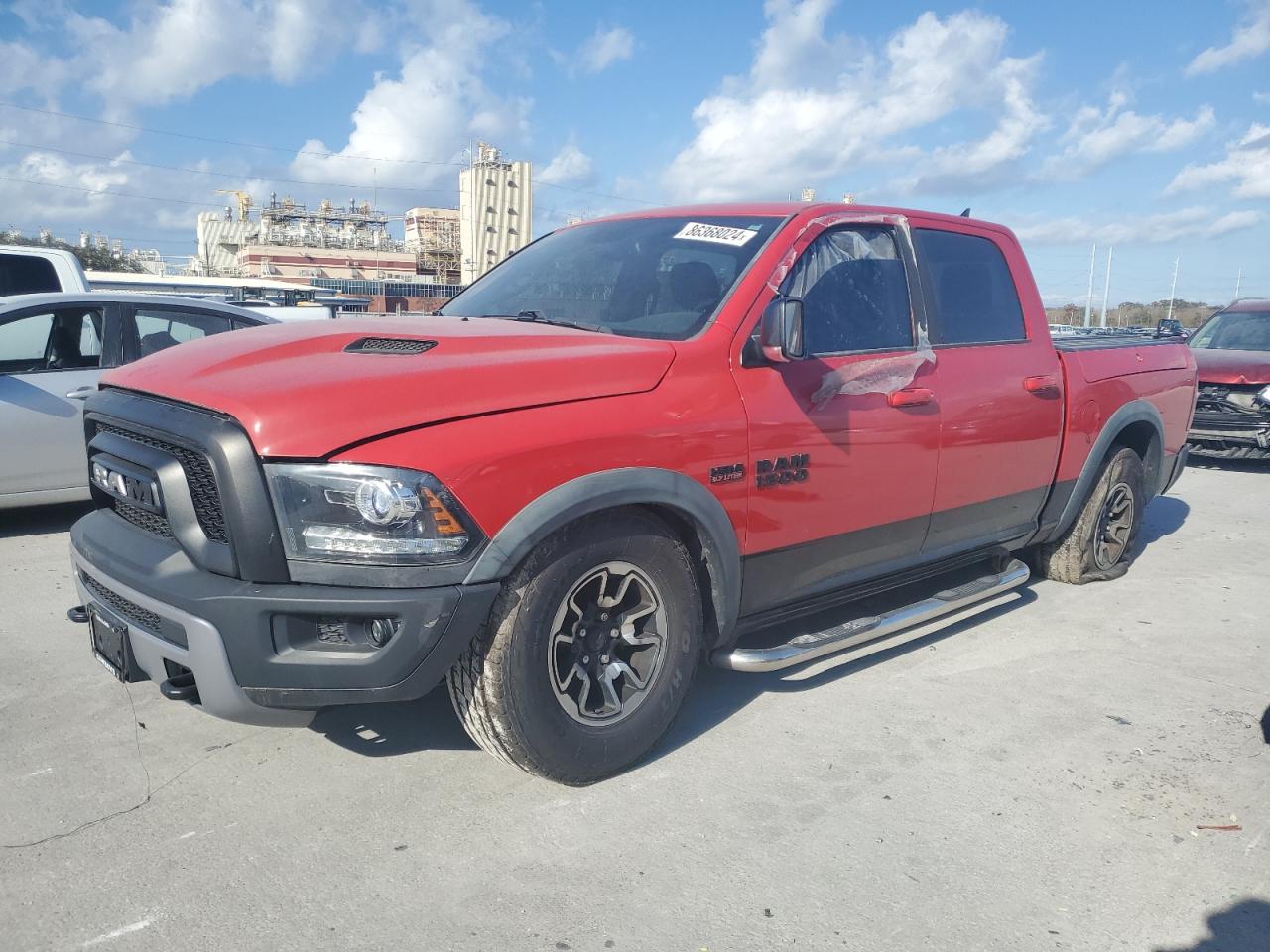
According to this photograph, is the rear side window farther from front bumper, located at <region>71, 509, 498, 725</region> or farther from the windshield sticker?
front bumper, located at <region>71, 509, 498, 725</region>

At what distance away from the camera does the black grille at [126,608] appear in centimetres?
281

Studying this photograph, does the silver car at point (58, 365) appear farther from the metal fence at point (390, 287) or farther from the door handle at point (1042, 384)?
the metal fence at point (390, 287)

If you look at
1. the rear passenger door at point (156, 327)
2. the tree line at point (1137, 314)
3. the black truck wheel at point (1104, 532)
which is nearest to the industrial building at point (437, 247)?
the tree line at point (1137, 314)

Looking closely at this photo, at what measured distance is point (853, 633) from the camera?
12.4ft

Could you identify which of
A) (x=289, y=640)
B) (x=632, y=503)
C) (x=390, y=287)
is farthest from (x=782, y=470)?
(x=390, y=287)

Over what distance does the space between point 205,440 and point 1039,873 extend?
2521mm

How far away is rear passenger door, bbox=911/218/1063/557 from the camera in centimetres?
419

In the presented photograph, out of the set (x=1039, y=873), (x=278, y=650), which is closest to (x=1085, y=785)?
(x=1039, y=873)

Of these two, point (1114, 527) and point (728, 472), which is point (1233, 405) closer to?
point (1114, 527)

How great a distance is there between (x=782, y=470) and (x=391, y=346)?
1349 millimetres

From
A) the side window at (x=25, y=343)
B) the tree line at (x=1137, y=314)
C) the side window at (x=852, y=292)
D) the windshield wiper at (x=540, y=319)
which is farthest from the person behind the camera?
the tree line at (x=1137, y=314)

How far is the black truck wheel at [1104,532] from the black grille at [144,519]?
440cm

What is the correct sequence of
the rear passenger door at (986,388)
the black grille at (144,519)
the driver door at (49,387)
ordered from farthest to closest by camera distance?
1. the driver door at (49,387)
2. the rear passenger door at (986,388)
3. the black grille at (144,519)

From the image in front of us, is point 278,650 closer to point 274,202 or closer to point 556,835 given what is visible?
point 556,835
